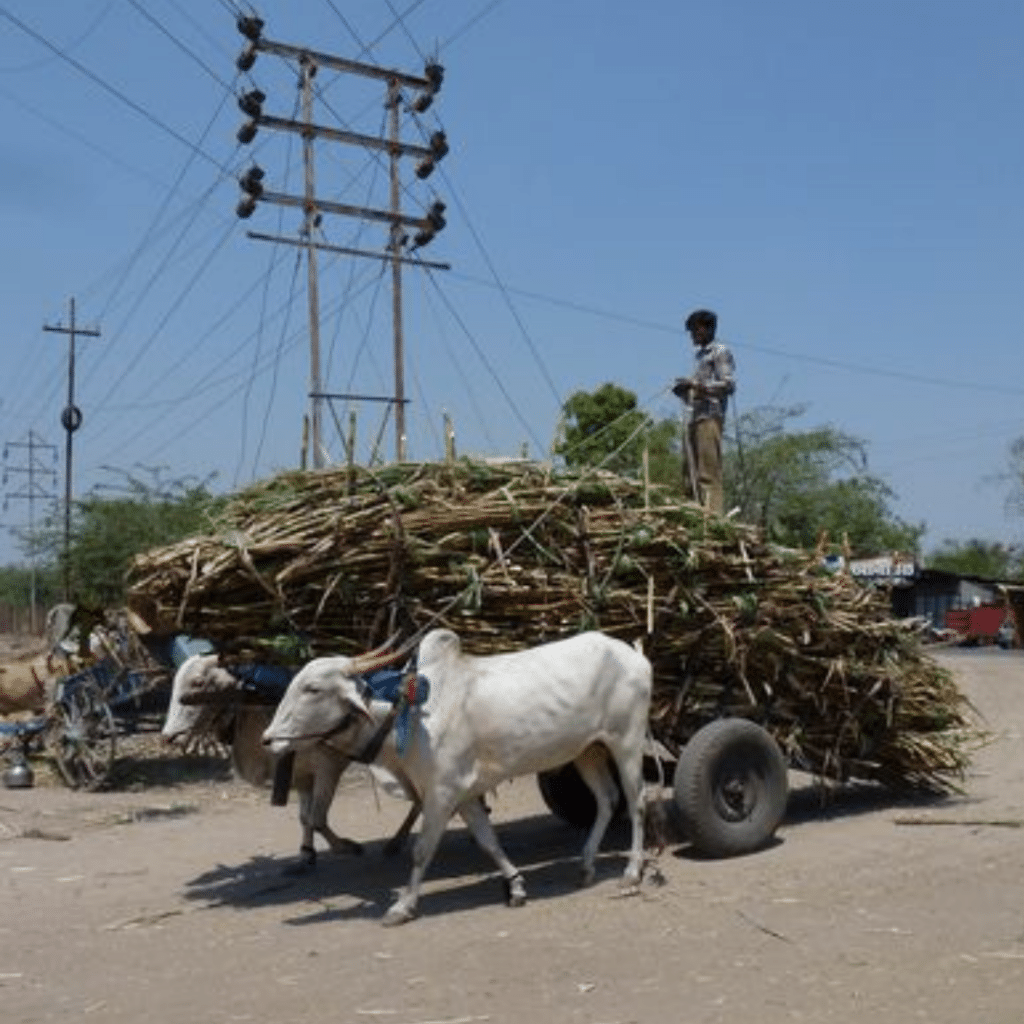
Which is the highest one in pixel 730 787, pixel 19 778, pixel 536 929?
pixel 730 787

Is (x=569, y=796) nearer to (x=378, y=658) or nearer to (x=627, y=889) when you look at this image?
(x=627, y=889)

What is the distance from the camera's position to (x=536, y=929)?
7422mm

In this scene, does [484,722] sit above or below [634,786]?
above

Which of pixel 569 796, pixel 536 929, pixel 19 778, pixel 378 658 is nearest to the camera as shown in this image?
pixel 536 929

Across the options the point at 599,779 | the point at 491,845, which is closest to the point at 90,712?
the point at 599,779

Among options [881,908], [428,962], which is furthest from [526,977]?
[881,908]

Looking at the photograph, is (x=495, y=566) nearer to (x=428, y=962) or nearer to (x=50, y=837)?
(x=428, y=962)

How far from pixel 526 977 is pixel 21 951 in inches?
112

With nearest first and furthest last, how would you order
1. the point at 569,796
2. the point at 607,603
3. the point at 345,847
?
the point at 607,603 → the point at 345,847 → the point at 569,796

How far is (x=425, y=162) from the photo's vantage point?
2525cm

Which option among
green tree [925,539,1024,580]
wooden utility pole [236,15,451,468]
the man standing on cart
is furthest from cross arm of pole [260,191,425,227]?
green tree [925,539,1024,580]

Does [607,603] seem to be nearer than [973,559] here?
Yes

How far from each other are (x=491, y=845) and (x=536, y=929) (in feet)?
2.41

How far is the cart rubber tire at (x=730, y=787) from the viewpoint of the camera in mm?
8992
